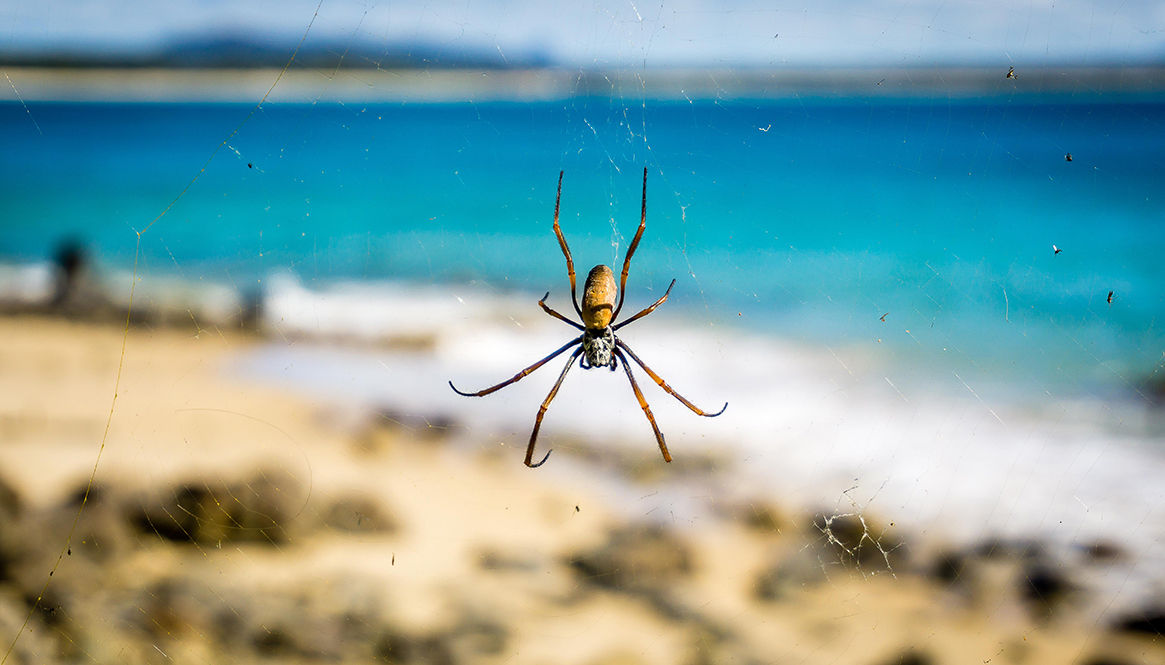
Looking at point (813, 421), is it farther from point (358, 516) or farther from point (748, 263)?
point (748, 263)

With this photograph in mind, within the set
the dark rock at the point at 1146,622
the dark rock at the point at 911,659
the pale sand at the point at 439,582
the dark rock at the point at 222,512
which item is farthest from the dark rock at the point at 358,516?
the dark rock at the point at 1146,622

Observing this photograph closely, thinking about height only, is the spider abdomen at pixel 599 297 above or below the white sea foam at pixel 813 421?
below

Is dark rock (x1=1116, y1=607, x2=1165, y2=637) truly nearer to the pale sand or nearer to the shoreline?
the pale sand

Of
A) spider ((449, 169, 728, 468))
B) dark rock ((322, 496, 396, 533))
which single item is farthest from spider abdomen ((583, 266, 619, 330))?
dark rock ((322, 496, 396, 533))

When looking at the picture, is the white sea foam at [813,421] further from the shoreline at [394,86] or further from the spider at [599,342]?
the shoreline at [394,86]

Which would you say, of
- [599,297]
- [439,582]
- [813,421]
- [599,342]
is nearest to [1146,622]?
[813,421]

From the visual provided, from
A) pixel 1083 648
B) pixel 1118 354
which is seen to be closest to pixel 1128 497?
pixel 1083 648
